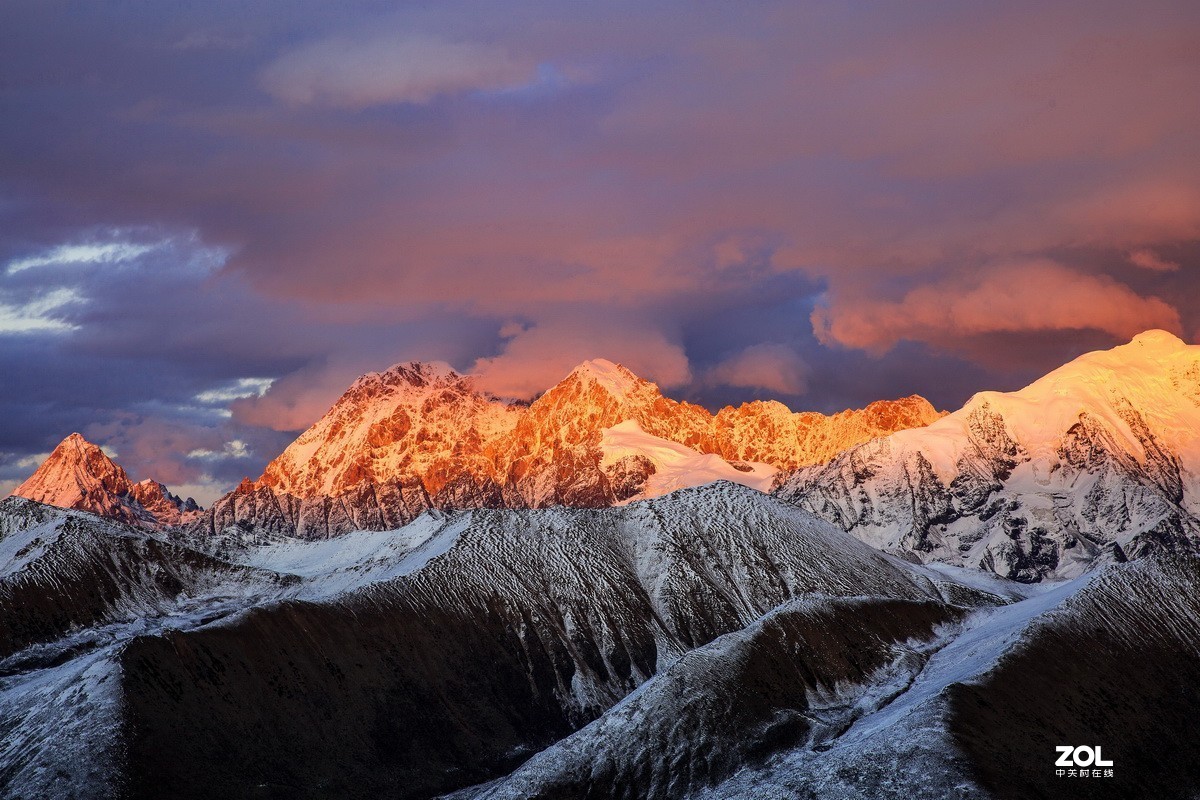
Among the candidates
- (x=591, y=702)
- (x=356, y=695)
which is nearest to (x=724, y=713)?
(x=356, y=695)

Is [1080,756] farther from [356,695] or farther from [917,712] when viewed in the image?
[356,695]

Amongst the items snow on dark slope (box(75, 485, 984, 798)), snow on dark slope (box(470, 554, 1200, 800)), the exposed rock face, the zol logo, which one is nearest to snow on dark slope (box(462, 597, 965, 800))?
snow on dark slope (box(470, 554, 1200, 800))

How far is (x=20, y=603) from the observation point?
188000mm

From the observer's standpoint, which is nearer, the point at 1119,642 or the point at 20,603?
the point at 1119,642

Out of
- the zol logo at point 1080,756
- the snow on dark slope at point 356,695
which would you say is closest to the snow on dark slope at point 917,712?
the zol logo at point 1080,756

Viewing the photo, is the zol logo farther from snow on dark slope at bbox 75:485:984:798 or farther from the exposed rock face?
snow on dark slope at bbox 75:485:984:798

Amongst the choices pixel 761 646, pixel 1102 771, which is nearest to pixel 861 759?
pixel 1102 771

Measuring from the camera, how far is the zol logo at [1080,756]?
4638 inches

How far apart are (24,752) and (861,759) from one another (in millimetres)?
75220

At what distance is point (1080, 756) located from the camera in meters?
121

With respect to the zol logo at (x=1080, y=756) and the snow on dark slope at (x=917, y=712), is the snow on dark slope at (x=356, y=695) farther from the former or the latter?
the zol logo at (x=1080, y=756)

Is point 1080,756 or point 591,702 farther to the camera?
point 591,702

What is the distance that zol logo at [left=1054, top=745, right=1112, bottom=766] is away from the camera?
387 feet

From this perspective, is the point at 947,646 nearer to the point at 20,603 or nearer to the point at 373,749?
the point at 373,749
